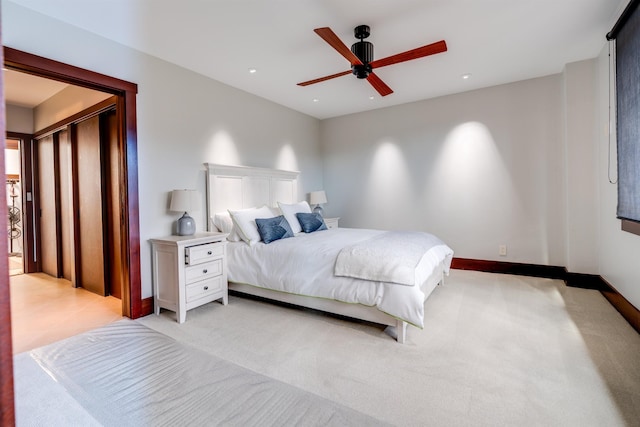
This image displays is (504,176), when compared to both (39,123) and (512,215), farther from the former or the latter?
(39,123)

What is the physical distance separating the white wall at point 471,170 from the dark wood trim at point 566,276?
95 mm

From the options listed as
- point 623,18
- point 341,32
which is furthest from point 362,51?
point 623,18

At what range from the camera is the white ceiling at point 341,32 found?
2.55 m

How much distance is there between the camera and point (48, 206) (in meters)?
4.69

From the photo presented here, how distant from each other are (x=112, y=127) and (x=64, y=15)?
1.31 metres

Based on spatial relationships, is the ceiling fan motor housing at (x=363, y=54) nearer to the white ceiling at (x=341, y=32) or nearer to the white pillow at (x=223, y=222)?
the white ceiling at (x=341, y=32)

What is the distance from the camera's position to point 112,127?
3.66m

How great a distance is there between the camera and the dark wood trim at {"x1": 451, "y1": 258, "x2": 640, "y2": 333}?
Result: 2.75 m

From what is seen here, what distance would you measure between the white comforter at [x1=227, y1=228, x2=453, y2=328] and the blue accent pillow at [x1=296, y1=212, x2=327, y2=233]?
370mm

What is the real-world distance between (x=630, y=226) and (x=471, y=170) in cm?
222

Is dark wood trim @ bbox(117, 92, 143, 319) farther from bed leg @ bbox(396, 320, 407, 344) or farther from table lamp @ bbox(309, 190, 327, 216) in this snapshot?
table lamp @ bbox(309, 190, 327, 216)

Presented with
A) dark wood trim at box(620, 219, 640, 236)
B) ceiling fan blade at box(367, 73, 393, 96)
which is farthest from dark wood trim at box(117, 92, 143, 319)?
dark wood trim at box(620, 219, 640, 236)

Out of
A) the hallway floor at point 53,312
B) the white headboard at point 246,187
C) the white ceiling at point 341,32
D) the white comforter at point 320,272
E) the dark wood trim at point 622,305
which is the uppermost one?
the white ceiling at point 341,32

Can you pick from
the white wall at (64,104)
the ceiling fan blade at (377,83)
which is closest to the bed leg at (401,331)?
the ceiling fan blade at (377,83)
